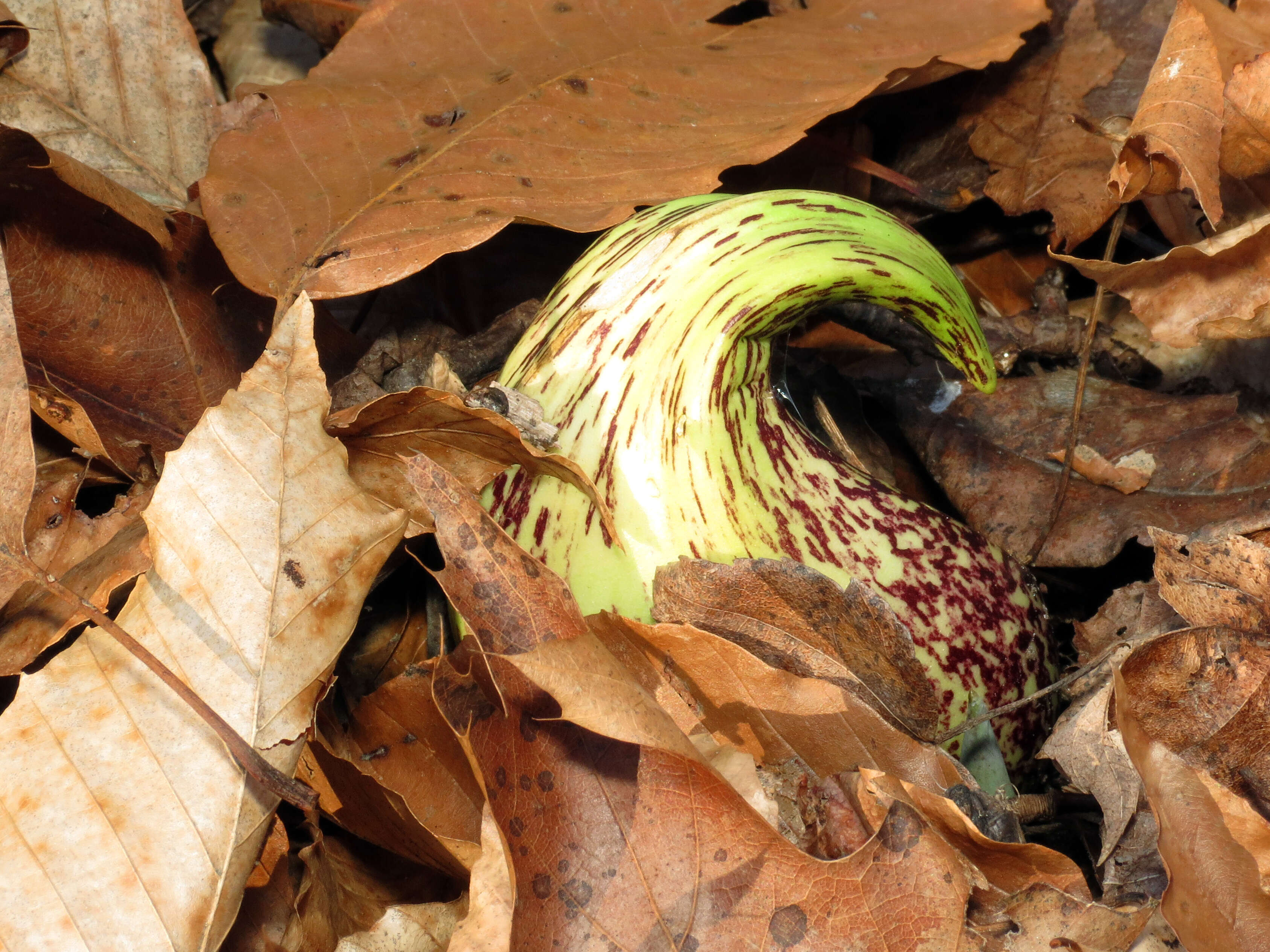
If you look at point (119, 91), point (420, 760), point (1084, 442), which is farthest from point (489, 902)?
point (119, 91)

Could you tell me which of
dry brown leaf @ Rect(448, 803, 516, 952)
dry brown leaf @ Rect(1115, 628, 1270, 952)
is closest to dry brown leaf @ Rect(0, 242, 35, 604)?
dry brown leaf @ Rect(448, 803, 516, 952)

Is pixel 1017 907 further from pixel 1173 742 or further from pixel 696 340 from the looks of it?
pixel 696 340

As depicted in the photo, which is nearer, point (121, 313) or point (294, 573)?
point (294, 573)

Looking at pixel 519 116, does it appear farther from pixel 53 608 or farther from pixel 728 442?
pixel 53 608

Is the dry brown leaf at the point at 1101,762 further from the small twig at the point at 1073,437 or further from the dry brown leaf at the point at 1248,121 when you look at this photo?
the dry brown leaf at the point at 1248,121

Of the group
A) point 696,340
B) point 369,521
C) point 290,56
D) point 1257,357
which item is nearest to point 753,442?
point 696,340
